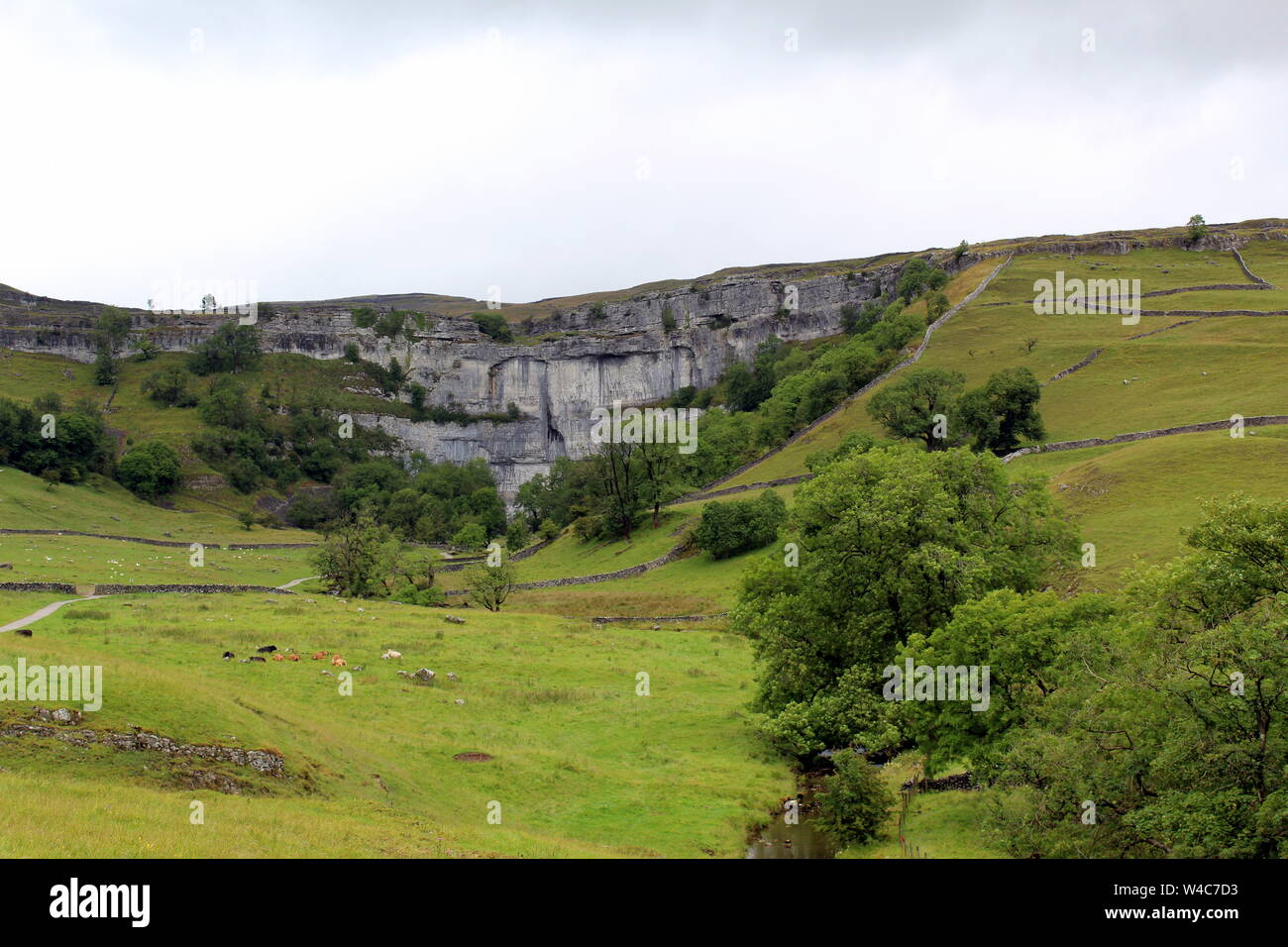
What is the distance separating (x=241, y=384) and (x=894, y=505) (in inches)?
5600

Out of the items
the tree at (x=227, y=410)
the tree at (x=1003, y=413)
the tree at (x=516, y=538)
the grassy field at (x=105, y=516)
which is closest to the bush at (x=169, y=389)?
the tree at (x=227, y=410)

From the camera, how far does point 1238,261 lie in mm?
114312

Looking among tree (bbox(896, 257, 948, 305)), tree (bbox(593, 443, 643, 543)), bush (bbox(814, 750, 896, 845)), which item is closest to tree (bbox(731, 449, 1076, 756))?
bush (bbox(814, 750, 896, 845))

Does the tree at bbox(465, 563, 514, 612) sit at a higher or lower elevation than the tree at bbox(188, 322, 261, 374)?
lower

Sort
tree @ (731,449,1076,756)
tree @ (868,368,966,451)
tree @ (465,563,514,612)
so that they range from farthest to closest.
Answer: tree @ (868,368,966,451) → tree @ (465,563,514,612) → tree @ (731,449,1076,756)

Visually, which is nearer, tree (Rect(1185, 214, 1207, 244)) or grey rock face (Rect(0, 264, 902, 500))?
tree (Rect(1185, 214, 1207, 244))

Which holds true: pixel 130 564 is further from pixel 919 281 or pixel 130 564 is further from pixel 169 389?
pixel 919 281

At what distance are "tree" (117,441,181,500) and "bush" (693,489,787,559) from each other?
230 ft

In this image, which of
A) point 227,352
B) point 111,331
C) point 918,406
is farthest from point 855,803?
point 111,331

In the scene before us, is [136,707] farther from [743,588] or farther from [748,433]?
[748,433]

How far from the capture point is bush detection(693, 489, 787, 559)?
206ft

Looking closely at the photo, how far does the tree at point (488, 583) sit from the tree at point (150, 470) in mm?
60132

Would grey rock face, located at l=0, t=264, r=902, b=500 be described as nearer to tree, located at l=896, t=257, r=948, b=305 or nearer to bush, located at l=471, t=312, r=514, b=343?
bush, located at l=471, t=312, r=514, b=343
